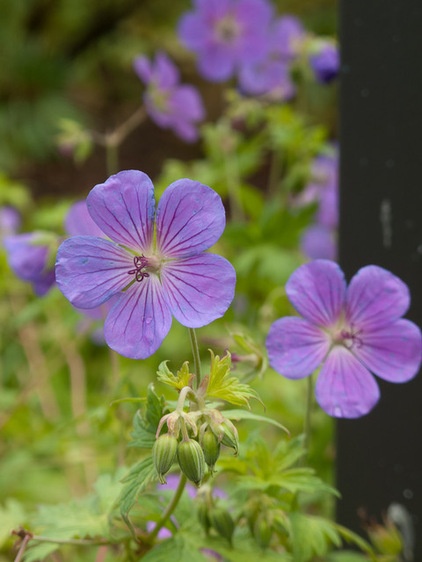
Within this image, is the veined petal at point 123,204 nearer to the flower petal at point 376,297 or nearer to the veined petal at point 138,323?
the veined petal at point 138,323

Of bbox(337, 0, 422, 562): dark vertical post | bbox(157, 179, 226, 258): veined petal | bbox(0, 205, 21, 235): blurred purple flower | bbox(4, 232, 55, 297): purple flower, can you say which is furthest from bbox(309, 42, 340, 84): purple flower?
bbox(157, 179, 226, 258): veined petal

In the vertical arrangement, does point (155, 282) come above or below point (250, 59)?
below

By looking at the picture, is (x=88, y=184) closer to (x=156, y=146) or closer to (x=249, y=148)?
(x=156, y=146)

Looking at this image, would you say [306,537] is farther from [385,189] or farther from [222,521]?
[385,189]

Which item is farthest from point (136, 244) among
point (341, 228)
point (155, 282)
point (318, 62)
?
point (318, 62)

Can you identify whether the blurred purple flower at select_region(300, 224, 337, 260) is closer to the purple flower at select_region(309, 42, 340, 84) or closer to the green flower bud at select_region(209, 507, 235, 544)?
the purple flower at select_region(309, 42, 340, 84)
